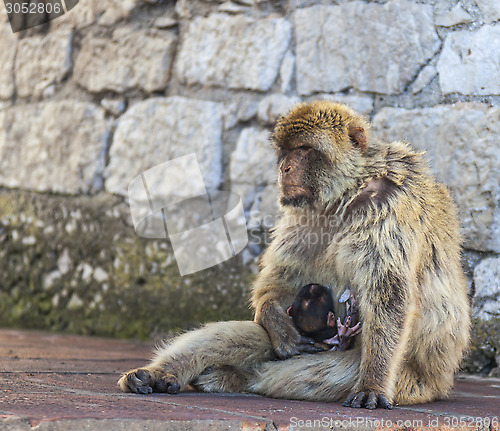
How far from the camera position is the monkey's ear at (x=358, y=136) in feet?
9.70

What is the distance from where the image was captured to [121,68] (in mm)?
4551

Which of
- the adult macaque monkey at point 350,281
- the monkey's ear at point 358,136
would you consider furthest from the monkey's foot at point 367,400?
the monkey's ear at point 358,136

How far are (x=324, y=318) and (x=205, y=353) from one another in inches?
20.2

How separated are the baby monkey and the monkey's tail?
8 cm

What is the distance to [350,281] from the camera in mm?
2764

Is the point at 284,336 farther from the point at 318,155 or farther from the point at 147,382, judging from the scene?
the point at 318,155

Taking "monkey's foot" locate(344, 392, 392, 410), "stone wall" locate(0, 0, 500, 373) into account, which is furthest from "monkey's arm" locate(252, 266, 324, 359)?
"stone wall" locate(0, 0, 500, 373)

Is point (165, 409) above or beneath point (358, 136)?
beneath

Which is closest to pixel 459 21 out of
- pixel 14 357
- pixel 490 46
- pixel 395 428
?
pixel 490 46

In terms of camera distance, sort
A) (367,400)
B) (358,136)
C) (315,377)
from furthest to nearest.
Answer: (358,136), (315,377), (367,400)

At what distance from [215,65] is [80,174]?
3.96 feet

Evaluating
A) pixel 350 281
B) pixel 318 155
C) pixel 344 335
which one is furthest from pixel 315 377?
pixel 318 155

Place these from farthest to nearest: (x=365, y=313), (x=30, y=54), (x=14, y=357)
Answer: (x=30, y=54), (x=14, y=357), (x=365, y=313)

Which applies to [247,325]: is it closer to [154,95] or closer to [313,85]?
[313,85]
